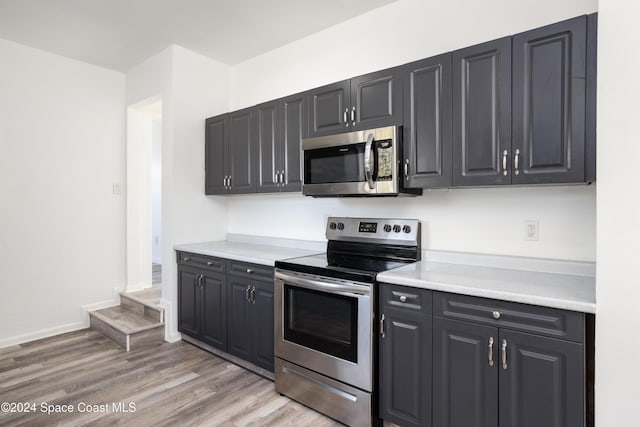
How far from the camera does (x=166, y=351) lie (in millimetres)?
3203

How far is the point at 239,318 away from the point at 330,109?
1704 millimetres

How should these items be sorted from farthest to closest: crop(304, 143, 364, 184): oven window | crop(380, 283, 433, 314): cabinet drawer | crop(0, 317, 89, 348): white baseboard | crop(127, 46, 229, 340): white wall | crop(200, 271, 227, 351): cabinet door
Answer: crop(127, 46, 229, 340): white wall → crop(0, 317, 89, 348): white baseboard → crop(200, 271, 227, 351): cabinet door → crop(304, 143, 364, 184): oven window → crop(380, 283, 433, 314): cabinet drawer

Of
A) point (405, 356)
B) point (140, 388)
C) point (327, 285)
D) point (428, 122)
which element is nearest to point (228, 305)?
point (140, 388)

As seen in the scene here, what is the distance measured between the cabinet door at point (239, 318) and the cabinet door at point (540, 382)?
1.76m

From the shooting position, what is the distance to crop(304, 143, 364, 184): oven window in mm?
2402

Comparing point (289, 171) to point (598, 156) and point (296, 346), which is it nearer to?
point (296, 346)

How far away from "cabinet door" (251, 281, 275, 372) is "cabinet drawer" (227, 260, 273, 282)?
2.0 inches

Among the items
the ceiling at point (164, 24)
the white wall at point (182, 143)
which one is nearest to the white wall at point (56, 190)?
the ceiling at point (164, 24)

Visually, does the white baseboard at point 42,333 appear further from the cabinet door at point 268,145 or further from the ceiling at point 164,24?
the ceiling at point 164,24

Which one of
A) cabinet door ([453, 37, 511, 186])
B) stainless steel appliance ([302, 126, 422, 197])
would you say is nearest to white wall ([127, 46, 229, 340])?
stainless steel appliance ([302, 126, 422, 197])

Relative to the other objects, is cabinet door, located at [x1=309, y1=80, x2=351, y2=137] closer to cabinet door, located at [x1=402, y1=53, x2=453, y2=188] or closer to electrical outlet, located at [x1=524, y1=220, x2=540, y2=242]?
cabinet door, located at [x1=402, y1=53, x2=453, y2=188]

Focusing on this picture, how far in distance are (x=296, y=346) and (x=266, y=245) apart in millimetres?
1259

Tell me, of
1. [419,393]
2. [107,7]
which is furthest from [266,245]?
[107,7]

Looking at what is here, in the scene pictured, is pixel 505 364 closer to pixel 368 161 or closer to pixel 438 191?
pixel 438 191
